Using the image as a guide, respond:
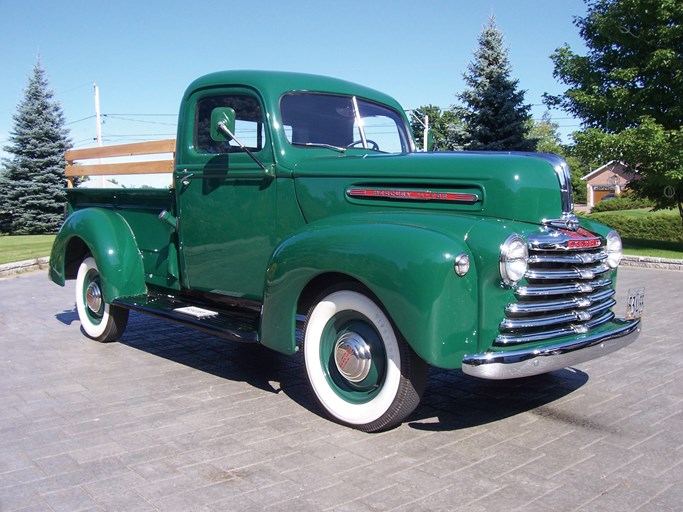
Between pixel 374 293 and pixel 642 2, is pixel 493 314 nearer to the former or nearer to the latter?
pixel 374 293

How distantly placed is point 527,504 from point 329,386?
1366 millimetres

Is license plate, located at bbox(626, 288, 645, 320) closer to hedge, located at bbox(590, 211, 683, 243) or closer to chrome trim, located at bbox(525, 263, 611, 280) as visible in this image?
chrome trim, located at bbox(525, 263, 611, 280)

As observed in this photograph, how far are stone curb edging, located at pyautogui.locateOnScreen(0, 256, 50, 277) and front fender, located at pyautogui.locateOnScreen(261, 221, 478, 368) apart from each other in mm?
9693

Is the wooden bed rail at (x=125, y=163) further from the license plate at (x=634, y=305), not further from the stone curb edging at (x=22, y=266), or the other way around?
the stone curb edging at (x=22, y=266)

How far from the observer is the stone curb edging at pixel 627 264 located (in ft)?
37.9

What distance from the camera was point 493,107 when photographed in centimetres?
1980

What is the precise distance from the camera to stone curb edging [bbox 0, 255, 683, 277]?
1155 centimetres

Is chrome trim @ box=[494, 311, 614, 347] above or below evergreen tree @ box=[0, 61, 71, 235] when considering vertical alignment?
below

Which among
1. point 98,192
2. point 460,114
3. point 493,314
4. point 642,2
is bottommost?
point 493,314

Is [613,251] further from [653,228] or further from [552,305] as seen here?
[653,228]

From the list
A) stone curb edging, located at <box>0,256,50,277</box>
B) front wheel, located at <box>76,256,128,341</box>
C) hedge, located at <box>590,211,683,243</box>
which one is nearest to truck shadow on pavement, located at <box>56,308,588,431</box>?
front wheel, located at <box>76,256,128,341</box>

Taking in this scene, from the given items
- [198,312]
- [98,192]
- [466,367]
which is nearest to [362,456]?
[466,367]

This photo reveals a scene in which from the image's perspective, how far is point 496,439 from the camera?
347cm

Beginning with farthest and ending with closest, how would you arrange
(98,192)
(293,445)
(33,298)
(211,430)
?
(33,298), (98,192), (211,430), (293,445)
